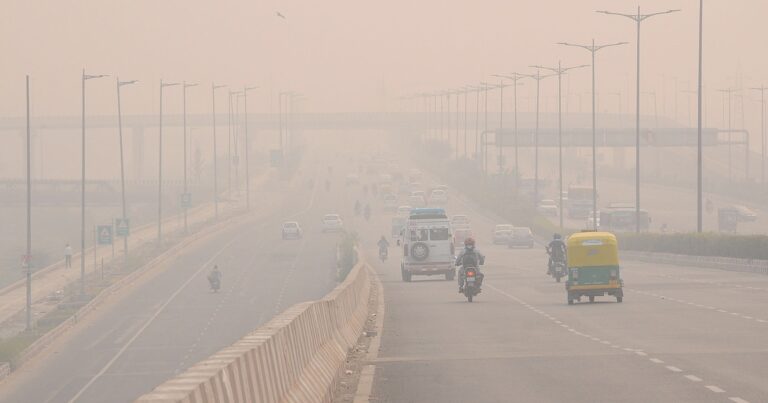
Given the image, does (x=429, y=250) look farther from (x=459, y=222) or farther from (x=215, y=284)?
(x=459, y=222)

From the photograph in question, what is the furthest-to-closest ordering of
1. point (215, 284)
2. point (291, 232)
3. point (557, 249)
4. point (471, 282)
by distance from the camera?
point (291, 232)
point (215, 284)
point (557, 249)
point (471, 282)

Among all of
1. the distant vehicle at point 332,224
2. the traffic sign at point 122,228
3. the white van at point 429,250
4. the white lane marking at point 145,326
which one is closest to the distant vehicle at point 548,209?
the distant vehicle at point 332,224

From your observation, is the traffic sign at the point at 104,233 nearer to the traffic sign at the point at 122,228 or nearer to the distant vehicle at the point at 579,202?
the traffic sign at the point at 122,228

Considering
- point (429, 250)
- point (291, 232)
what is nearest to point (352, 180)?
point (291, 232)

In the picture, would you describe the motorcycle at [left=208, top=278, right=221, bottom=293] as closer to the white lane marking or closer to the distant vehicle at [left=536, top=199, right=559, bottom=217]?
the white lane marking

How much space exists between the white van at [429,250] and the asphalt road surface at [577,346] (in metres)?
10.4

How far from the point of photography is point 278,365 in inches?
543

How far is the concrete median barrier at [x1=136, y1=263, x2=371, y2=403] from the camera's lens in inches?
368

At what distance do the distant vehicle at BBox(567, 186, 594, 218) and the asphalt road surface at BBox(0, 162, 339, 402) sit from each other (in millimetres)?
22041

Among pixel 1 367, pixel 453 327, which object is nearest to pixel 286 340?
pixel 453 327

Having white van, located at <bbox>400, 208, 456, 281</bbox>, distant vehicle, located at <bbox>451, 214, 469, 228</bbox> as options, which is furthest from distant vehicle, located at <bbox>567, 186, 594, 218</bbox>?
white van, located at <bbox>400, 208, 456, 281</bbox>

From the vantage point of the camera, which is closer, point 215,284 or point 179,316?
point 179,316

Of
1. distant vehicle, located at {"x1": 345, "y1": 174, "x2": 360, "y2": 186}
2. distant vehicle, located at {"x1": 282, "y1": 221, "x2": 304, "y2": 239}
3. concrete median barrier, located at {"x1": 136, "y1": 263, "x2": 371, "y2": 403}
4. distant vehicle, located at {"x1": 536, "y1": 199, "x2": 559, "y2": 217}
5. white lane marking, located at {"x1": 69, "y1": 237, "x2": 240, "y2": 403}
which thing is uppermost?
distant vehicle, located at {"x1": 345, "y1": 174, "x2": 360, "y2": 186}

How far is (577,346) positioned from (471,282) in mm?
16145
